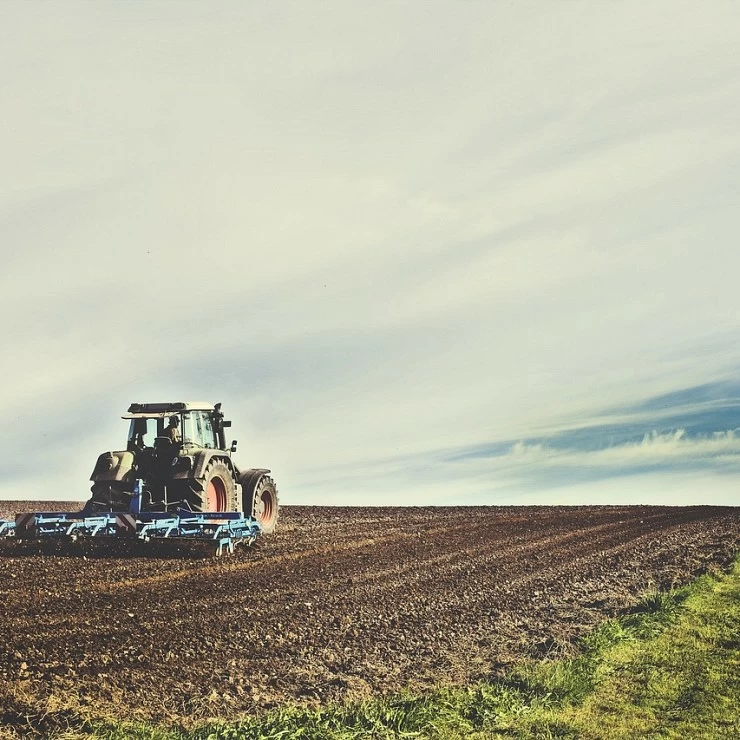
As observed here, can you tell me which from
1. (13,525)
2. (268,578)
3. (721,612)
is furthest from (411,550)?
(13,525)

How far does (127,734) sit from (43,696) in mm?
1191

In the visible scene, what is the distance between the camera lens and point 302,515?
89.2 feet

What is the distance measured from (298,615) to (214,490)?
7715 millimetres

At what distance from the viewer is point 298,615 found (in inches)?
404

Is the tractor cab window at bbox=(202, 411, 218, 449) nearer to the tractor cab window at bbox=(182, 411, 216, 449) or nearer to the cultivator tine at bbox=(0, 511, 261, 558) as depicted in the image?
the tractor cab window at bbox=(182, 411, 216, 449)

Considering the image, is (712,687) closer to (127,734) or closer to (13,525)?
(127,734)

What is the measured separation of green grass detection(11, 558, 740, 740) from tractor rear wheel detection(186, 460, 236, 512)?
9.06 m

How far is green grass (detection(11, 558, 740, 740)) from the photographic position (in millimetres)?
6582

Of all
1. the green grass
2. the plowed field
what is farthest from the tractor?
the green grass

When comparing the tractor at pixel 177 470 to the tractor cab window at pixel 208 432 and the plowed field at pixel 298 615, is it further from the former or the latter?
the plowed field at pixel 298 615

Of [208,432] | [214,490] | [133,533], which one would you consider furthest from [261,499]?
[133,533]

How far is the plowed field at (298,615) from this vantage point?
7562 mm

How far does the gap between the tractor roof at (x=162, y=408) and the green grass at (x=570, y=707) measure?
10.4 meters

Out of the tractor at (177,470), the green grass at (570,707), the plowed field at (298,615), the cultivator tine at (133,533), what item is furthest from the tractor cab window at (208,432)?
the green grass at (570,707)
